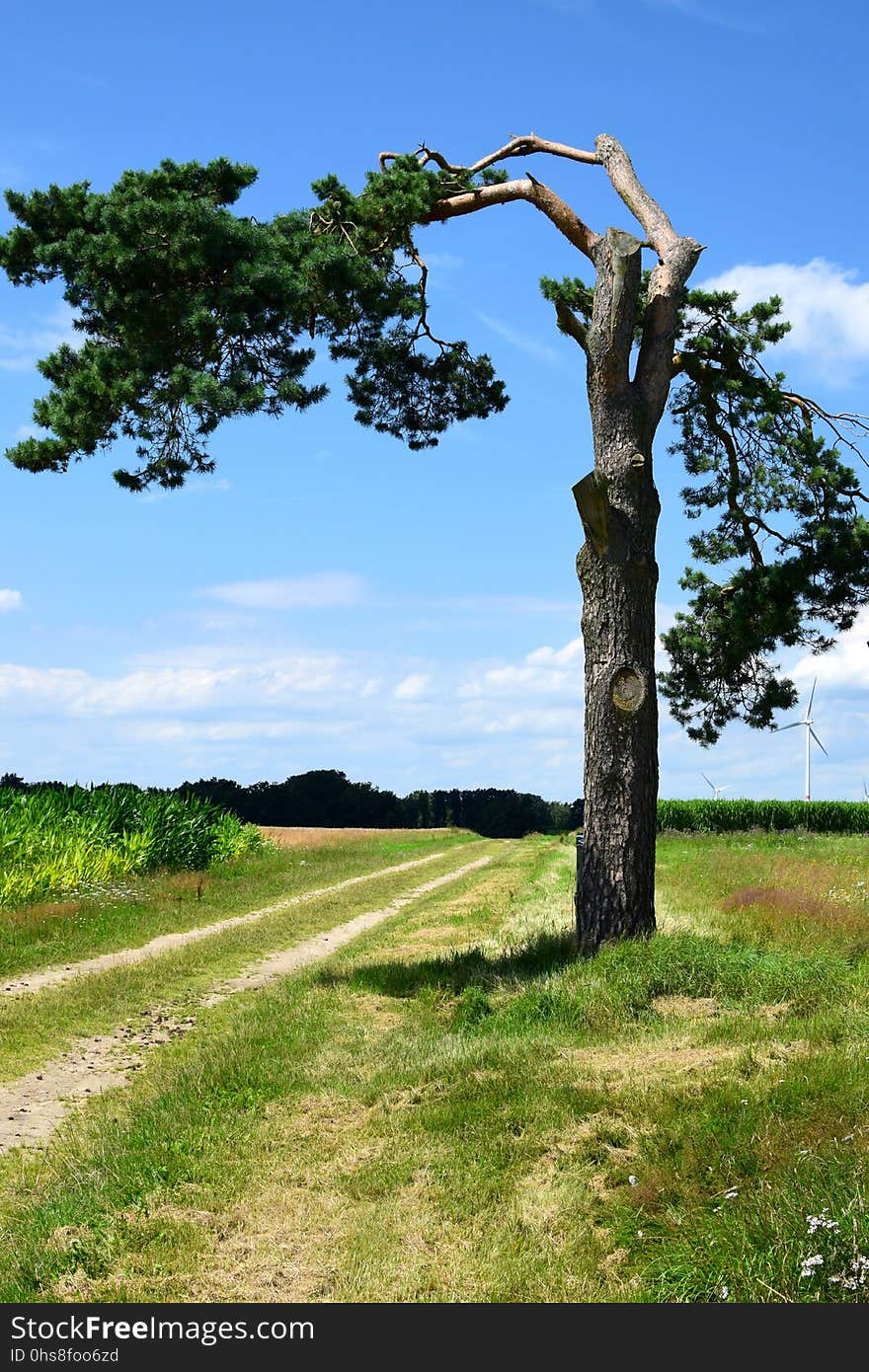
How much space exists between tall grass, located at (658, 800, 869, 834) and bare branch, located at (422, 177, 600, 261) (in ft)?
109

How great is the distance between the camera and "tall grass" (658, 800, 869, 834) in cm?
4444

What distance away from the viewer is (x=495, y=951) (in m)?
13.2

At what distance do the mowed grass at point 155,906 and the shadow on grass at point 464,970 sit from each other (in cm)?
468

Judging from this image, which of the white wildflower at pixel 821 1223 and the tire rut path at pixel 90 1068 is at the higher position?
the white wildflower at pixel 821 1223

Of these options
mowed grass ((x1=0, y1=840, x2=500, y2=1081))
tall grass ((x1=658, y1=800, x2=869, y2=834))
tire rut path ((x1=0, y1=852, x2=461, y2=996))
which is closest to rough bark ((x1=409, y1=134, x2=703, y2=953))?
mowed grass ((x1=0, y1=840, x2=500, y2=1081))

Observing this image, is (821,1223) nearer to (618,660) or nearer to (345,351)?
(618,660)

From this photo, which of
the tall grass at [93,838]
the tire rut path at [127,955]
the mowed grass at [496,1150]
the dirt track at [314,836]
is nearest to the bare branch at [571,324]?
the mowed grass at [496,1150]

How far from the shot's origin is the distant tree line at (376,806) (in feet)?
176

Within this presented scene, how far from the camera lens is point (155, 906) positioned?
63.5 ft

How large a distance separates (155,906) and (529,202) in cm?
1303

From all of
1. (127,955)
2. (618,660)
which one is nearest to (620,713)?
(618,660)

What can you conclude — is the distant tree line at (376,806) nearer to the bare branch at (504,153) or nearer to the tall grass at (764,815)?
the tall grass at (764,815)

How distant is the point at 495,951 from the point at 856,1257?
8.49 meters

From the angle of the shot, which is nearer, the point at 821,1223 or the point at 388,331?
the point at 821,1223
